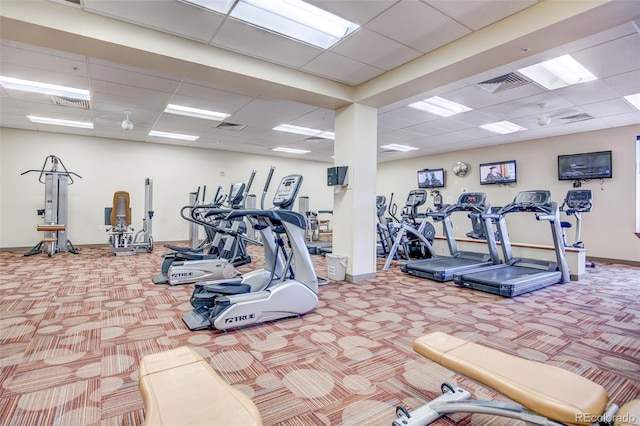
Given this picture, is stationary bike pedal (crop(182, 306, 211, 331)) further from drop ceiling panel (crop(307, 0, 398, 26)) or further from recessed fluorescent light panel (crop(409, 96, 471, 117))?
recessed fluorescent light panel (crop(409, 96, 471, 117))

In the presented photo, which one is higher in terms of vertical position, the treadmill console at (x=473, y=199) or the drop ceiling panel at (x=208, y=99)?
the drop ceiling panel at (x=208, y=99)

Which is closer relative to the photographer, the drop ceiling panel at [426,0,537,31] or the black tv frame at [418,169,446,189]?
the drop ceiling panel at [426,0,537,31]

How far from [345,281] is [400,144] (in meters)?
5.42

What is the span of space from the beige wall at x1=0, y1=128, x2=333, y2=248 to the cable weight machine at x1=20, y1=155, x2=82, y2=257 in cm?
51

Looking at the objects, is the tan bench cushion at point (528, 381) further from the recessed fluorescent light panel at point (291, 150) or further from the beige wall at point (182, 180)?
the recessed fluorescent light panel at point (291, 150)

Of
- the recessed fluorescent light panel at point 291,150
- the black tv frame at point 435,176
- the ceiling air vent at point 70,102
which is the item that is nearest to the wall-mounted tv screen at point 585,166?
the black tv frame at point 435,176

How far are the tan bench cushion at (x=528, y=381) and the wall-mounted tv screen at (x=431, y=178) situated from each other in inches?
364

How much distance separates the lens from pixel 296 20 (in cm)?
329

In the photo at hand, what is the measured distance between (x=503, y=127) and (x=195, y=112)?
664 cm

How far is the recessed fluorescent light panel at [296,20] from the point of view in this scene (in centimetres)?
305

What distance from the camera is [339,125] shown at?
5184mm

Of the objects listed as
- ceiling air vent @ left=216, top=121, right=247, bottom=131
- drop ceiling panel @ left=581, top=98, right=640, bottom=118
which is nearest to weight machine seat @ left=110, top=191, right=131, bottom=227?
ceiling air vent @ left=216, top=121, right=247, bottom=131

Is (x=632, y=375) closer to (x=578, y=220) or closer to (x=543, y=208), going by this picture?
(x=543, y=208)

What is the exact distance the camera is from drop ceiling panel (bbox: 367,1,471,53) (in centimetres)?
304
